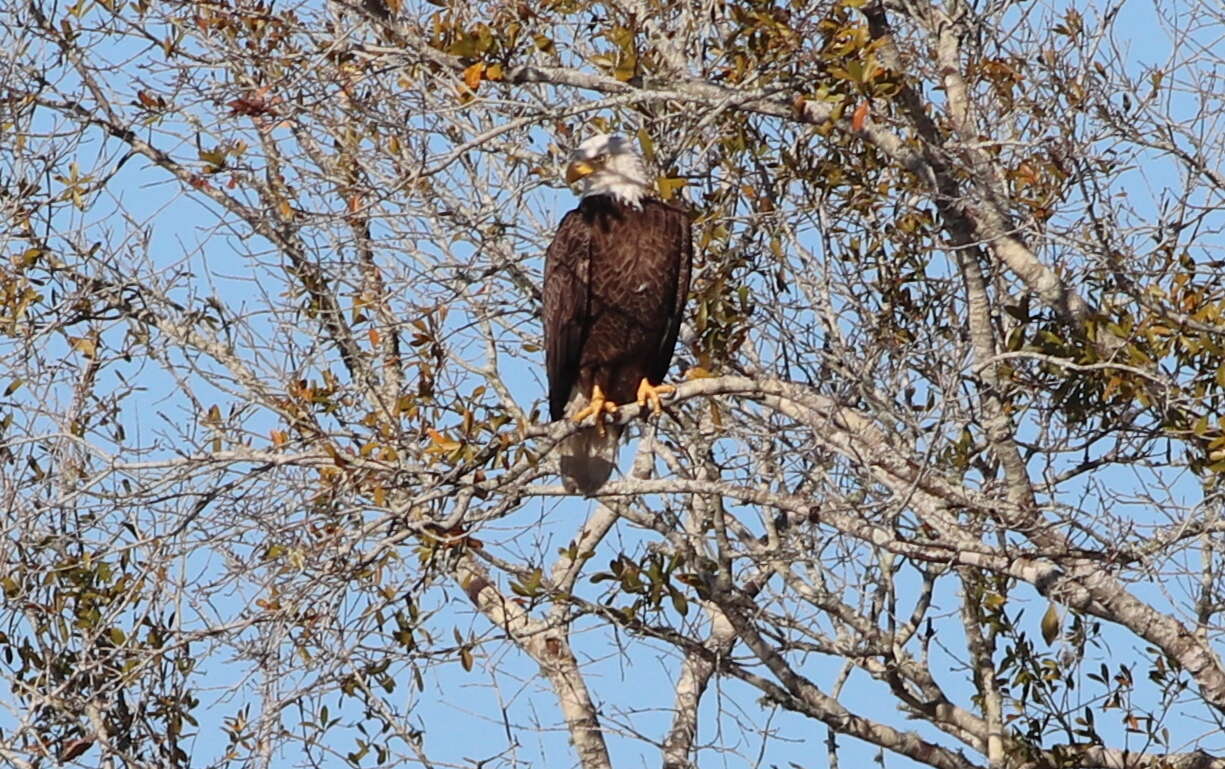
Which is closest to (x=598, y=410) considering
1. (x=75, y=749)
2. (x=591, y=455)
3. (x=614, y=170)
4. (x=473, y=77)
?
(x=591, y=455)

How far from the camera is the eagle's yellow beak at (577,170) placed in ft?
20.6

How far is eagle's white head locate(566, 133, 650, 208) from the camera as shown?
263 inches

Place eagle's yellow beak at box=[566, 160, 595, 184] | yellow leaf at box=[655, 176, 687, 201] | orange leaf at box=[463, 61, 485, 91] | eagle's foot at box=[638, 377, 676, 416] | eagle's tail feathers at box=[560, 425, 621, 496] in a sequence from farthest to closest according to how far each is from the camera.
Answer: eagle's tail feathers at box=[560, 425, 621, 496] < eagle's foot at box=[638, 377, 676, 416] < eagle's yellow beak at box=[566, 160, 595, 184] < yellow leaf at box=[655, 176, 687, 201] < orange leaf at box=[463, 61, 485, 91]

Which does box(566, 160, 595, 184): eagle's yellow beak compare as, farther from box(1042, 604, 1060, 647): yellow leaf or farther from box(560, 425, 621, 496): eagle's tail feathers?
box(1042, 604, 1060, 647): yellow leaf

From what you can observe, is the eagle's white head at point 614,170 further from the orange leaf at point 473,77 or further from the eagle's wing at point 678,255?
the orange leaf at point 473,77

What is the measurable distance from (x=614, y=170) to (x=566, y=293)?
478mm

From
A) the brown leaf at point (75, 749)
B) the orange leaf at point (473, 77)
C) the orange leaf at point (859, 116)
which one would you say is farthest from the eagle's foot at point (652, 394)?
the brown leaf at point (75, 749)

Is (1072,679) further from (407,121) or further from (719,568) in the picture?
(407,121)

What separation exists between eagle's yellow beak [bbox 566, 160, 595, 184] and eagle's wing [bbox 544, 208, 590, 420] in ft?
0.65

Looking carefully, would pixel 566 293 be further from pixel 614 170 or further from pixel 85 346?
pixel 85 346

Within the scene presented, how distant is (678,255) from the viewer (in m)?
6.68

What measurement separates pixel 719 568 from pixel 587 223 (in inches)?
52.3

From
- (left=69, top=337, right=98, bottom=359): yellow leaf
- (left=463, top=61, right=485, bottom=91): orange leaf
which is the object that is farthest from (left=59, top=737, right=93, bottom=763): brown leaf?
(left=463, top=61, right=485, bottom=91): orange leaf

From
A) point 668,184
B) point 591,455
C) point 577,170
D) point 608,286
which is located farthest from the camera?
point 591,455
